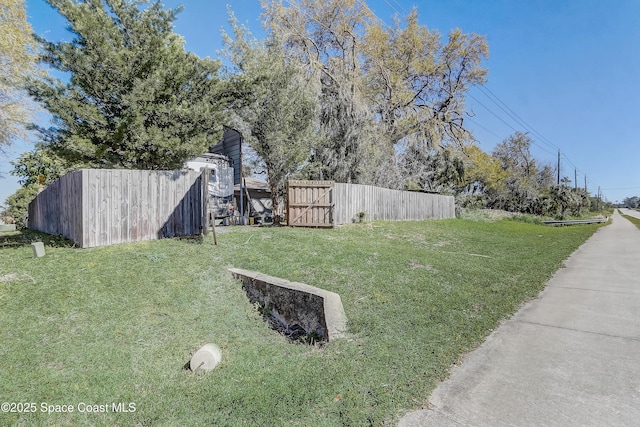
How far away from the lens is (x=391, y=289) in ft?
16.5

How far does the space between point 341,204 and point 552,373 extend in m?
9.60

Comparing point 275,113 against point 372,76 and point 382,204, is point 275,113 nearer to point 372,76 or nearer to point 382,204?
point 382,204

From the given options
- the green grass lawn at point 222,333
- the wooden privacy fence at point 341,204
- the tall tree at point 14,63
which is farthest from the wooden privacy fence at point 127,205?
the tall tree at point 14,63

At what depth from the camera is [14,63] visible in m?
10.1

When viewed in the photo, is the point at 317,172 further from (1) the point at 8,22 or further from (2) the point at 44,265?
(1) the point at 8,22

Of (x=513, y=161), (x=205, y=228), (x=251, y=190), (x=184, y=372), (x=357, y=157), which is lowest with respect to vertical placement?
(x=184, y=372)

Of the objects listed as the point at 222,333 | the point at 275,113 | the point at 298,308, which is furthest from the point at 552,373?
the point at 275,113

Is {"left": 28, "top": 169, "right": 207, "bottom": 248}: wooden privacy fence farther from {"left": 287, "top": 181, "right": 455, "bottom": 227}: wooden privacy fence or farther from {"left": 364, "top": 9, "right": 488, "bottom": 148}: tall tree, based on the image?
{"left": 364, "top": 9, "right": 488, "bottom": 148}: tall tree

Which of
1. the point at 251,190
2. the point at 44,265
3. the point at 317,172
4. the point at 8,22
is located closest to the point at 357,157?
the point at 317,172

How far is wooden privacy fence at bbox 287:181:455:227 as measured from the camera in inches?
437

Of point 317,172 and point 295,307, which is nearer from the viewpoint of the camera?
point 295,307

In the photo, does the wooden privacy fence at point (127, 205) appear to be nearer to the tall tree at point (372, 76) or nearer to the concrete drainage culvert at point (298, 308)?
the concrete drainage culvert at point (298, 308)

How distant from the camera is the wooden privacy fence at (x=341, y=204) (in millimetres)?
11109

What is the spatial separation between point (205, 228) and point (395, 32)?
20.7m
